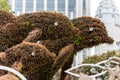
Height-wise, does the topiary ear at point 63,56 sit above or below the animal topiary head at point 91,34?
below

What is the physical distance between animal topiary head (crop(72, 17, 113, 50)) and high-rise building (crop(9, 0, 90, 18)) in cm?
5498

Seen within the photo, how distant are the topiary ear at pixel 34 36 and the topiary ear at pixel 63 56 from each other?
105 cm

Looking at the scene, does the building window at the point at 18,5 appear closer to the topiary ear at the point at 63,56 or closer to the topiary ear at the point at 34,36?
the topiary ear at the point at 34,36

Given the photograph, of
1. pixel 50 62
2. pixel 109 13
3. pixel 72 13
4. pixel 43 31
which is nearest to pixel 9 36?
pixel 43 31

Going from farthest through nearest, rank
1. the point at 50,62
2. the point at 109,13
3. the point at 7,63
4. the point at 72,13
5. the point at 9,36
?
the point at 109,13 → the point at 72,13 → the point at 9,36 → the point at 50,62 → the point at 7,63

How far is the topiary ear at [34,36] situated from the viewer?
15938 mm

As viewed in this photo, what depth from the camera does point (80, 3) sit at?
2884 inches

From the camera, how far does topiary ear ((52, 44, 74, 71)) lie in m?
15.1

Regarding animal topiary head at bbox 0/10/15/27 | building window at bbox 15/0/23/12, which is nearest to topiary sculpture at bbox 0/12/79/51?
animal topiary head at bbox 0/10/15/27

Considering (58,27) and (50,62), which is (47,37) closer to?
(58,27)

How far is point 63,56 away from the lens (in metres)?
15.6

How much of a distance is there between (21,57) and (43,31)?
2759 millimetres

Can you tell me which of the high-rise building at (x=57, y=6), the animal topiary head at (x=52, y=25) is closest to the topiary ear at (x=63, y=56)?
the animal topiary head at (x=52, y=25)

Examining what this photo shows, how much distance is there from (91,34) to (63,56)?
1.95 meters
